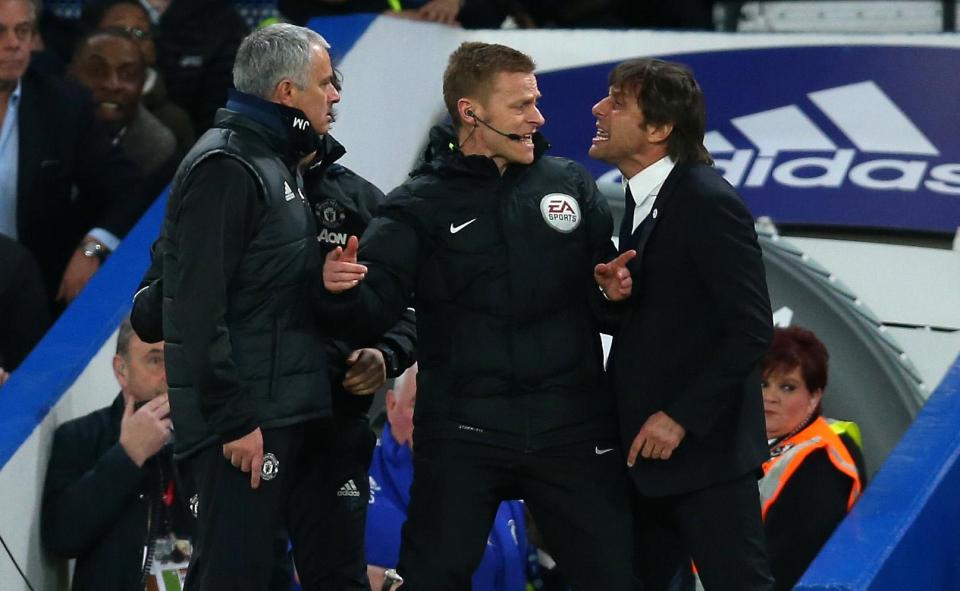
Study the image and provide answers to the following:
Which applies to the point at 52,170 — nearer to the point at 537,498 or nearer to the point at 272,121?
the point at 272,121

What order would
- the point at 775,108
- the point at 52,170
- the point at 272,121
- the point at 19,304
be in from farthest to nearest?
the point at 775,108 → the point at 52,170 → the point at 19,304 → the point at 272,121

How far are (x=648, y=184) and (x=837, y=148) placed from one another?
94.7 inches

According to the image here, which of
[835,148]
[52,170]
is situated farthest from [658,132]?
[52,170]

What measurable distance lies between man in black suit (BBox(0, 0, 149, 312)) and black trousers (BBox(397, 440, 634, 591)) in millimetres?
2505

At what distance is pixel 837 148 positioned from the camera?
248 inches

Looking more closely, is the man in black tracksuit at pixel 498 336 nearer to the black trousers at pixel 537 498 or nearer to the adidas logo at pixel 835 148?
the black trousers at pixel 537 498

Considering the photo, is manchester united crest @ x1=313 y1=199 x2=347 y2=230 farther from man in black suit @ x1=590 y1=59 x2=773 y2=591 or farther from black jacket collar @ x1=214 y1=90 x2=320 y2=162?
man in black suit @ x1=590 y1=59 x2=773 y2=591

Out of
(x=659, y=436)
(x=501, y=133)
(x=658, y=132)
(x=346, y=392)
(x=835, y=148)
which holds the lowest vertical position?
(x=346, y=392)

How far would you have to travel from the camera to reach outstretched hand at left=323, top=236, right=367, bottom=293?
387 cm

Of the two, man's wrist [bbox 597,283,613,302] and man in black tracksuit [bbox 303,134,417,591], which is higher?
man's wrist [bbox 597,283,613,302]

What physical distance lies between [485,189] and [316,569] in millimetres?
989

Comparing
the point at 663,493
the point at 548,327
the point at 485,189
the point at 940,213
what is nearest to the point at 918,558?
the point at 663,493

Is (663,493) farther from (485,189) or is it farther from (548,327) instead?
(485,189)

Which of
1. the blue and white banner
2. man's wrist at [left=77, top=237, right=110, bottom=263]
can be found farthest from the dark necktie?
man's wrist at [left=77, top=237, right=110, bottom=263]
